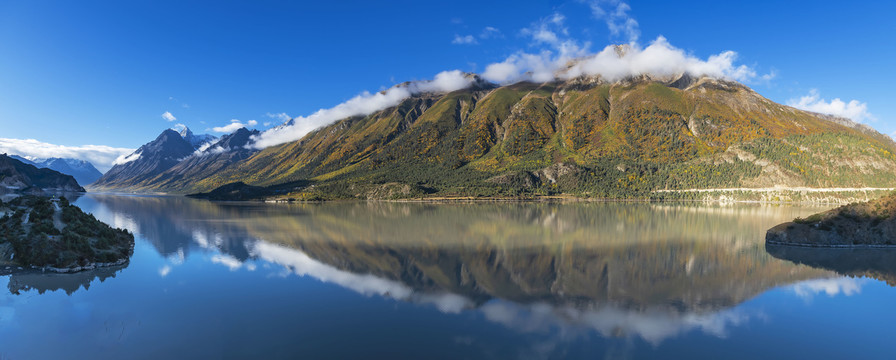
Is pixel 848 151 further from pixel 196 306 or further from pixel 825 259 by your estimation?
pixel 196 306

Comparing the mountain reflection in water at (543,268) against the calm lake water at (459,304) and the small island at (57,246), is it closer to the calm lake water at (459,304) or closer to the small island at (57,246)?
the calm lake water at (459,304)

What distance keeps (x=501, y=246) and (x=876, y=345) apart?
2641cm

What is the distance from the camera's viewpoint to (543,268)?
3014 cm

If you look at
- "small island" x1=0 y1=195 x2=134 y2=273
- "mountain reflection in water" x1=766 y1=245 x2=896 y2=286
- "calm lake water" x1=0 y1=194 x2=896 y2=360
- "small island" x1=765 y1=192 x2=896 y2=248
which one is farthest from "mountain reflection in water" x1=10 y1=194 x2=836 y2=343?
"small island" x1=0 y1=195 x2=134 y2=273

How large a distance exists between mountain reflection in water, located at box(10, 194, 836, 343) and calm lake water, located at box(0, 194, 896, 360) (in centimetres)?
17

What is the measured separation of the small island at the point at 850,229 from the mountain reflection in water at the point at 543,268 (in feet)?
13.6

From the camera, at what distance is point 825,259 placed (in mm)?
36094

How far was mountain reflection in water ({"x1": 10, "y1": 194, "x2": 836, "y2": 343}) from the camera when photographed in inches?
802

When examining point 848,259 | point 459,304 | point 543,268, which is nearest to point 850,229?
point 848,259

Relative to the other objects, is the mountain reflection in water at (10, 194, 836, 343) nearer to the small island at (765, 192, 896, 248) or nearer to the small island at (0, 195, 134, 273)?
the small island at (765, 192, 896, 248)

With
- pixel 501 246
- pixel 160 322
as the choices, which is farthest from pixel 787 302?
pixel 160 322

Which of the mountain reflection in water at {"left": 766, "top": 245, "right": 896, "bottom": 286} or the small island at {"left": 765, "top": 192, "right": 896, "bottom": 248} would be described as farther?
the small island at {"left": 765, "top": 192, "right": 896, "bottom": 248}

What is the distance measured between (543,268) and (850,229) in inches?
1507

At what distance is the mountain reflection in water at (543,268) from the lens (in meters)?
20.4
